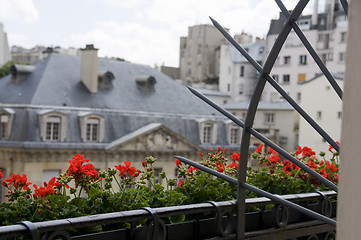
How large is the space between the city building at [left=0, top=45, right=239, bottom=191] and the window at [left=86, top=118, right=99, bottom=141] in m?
0.05

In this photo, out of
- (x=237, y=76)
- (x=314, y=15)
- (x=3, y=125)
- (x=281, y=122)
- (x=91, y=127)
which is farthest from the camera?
(x=237, y=76)

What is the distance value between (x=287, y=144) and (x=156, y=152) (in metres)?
21.3

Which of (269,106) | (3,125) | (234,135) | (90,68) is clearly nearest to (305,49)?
(269,106)

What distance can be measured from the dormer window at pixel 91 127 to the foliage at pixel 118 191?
978 inches

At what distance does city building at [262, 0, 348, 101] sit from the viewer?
56.2 m

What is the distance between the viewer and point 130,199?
2957 millimetres

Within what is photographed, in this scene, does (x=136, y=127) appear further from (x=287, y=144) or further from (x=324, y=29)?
(x=324, y=29)

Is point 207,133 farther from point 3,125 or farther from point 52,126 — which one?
point 3,125

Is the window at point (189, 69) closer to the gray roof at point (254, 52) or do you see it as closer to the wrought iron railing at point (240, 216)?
the gray roof at point (254, 52)

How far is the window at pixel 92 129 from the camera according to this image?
28891 mm

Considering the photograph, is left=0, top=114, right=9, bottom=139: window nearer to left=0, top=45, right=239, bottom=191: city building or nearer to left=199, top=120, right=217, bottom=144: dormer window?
left=0, top=45, right=239, bottom=191: city building

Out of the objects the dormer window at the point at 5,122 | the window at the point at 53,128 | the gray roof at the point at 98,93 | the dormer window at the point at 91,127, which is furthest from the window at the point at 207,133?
the dormer window at the point at 5,122

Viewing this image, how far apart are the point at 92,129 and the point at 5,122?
4.09 m

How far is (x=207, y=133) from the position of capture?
33.4 meters
